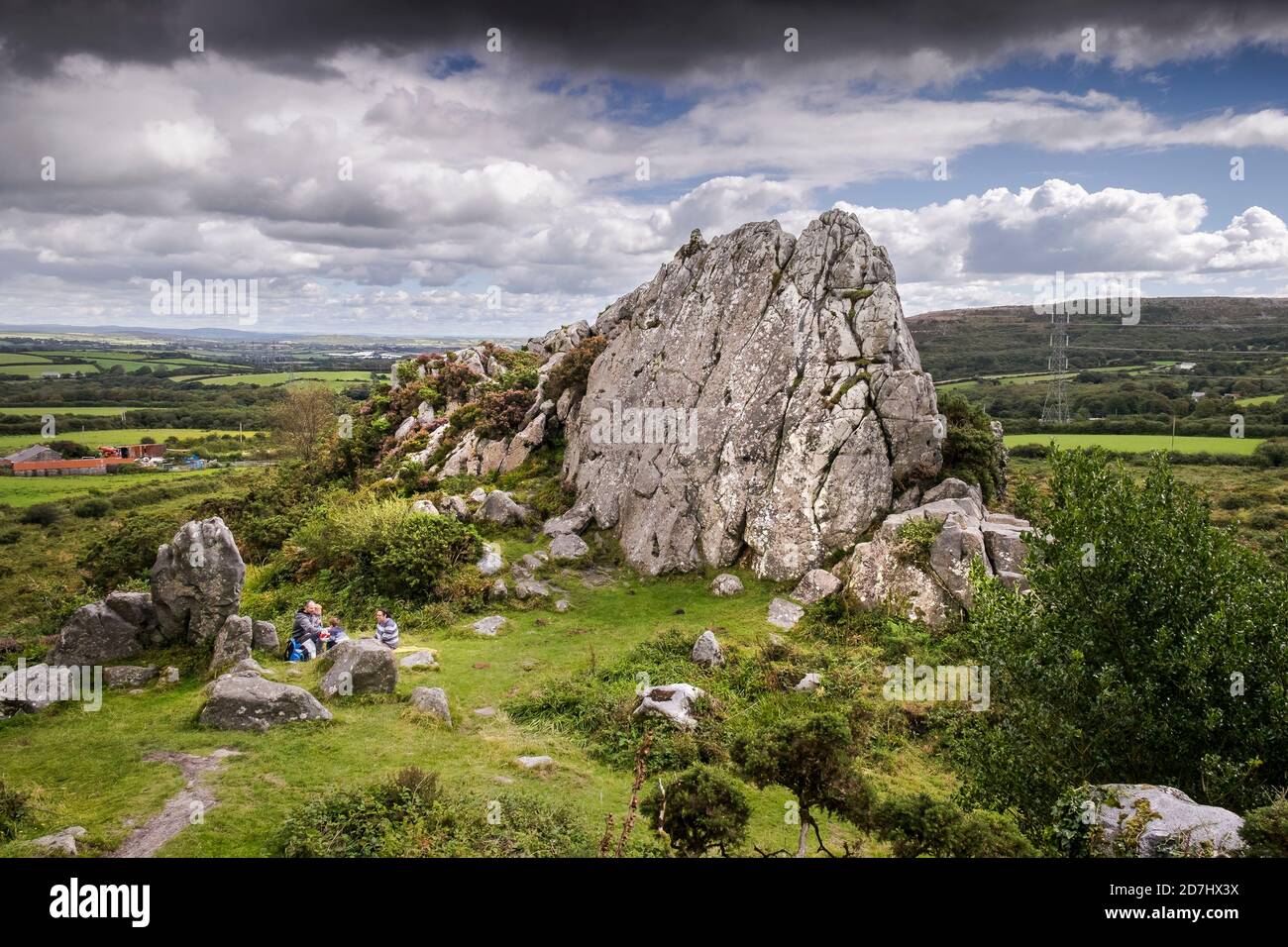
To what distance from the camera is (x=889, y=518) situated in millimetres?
26844

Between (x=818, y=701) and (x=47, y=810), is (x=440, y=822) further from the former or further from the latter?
(x=818, y=701)

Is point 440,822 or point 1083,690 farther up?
point 1083,690

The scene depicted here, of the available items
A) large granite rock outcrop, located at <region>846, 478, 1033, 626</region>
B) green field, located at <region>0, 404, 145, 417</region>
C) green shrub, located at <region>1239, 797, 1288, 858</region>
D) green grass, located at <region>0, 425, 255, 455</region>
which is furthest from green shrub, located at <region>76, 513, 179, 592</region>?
green field, located at <region>0, 404, 145, 417</region>

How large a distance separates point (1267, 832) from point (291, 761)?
15.8 m

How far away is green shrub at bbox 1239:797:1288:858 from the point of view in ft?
24.0

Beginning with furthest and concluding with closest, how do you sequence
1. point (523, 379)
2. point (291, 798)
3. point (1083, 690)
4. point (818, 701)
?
point (523, 379)
point (818, 701)
point (291, 798)
point (1083, 690)

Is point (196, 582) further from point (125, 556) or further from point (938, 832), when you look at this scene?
point (938, 832)

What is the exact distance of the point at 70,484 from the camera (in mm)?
69000

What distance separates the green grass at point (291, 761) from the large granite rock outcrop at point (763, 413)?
1119cm

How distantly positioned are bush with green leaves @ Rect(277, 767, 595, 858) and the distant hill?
407ft

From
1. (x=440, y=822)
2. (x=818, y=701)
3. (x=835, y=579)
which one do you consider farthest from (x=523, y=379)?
(x=440, y=822)

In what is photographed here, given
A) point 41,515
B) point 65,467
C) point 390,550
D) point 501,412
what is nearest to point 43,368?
point 65,467

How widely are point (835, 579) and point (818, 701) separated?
942 centimetres
